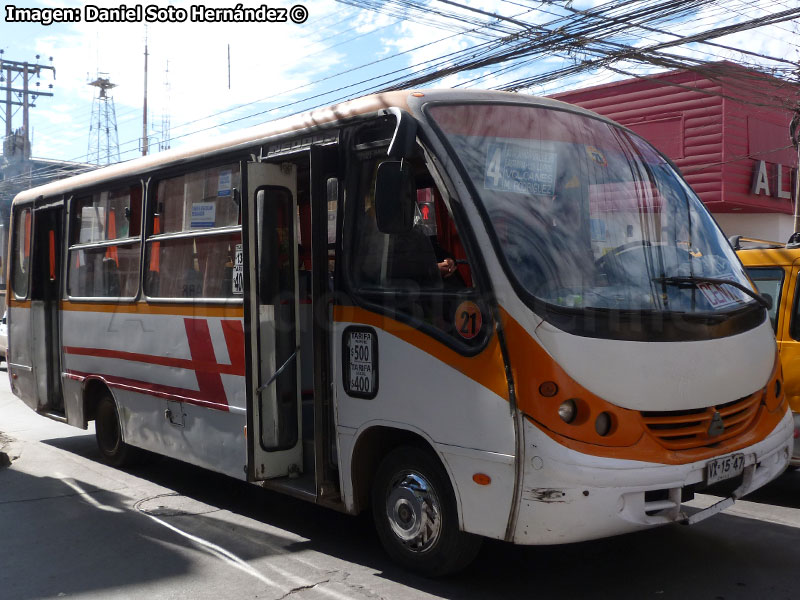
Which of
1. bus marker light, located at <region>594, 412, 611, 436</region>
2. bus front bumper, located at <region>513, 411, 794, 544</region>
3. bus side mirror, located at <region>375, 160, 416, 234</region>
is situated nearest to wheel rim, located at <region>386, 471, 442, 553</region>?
bus front bumper, located at <region>513, 411, 794, 544</region>

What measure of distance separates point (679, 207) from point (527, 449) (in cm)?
207

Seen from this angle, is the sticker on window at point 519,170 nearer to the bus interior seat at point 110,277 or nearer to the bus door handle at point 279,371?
the bus door handle at point 279,371

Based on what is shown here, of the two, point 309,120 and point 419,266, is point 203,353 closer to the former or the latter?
point 309,120

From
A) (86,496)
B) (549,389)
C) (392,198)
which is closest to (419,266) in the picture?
(392,198)

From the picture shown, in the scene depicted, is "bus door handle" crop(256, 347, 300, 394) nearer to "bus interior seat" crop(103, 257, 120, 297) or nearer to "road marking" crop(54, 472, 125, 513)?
"road marking" crop(54, 472, 125, 513)

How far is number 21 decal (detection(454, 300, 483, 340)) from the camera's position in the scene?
14.8 ft

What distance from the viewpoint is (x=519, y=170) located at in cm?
484

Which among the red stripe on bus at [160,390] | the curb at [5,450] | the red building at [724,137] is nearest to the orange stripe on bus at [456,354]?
the red stripe on bus at [160,390]

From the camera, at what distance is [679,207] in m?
5.42

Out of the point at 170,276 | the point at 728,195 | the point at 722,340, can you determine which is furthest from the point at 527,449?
the point at 728,195

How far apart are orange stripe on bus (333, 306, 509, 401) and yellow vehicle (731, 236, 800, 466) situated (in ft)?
8.97

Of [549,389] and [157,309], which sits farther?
[157,309]

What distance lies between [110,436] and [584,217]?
5526 millimetres

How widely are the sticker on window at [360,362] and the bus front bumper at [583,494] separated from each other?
1148 millimetres
